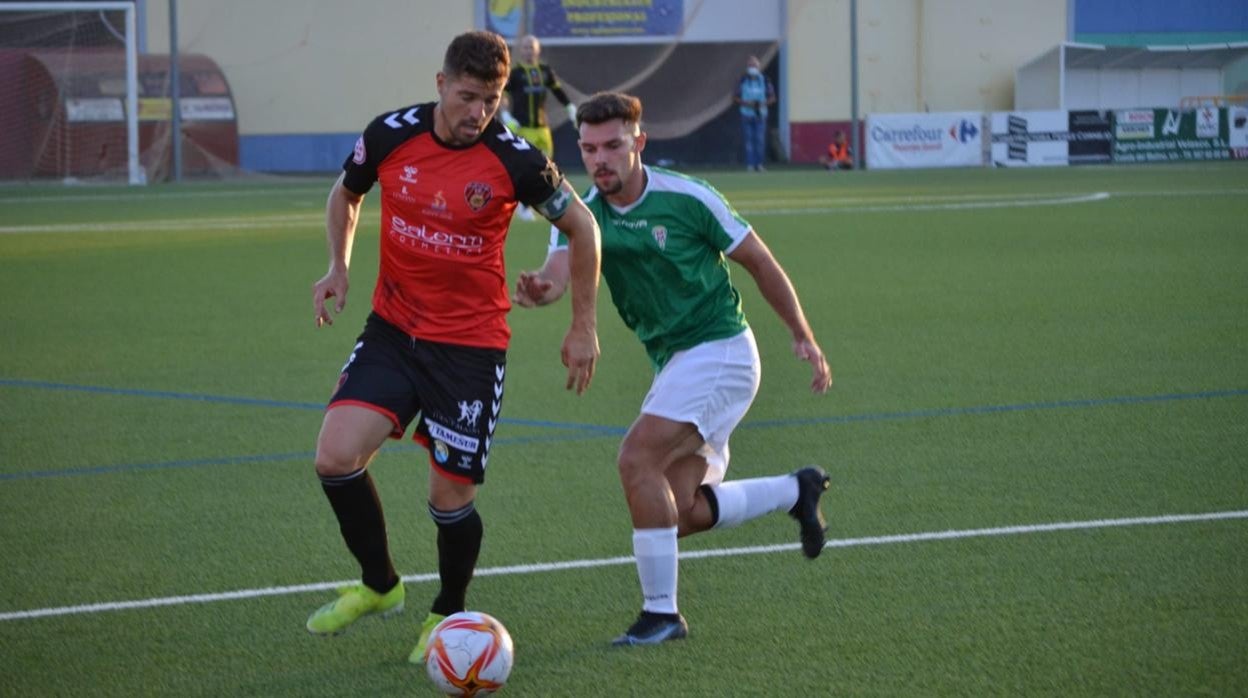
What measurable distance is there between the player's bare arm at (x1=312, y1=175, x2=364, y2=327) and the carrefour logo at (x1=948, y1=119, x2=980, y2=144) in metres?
33.1

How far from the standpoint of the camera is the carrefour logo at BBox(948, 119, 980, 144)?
122 ft

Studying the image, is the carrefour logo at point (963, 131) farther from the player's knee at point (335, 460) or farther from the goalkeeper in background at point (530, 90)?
the player's knee at point (335, 460)

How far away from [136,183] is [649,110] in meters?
15.1

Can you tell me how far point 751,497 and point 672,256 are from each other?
0.87 meters

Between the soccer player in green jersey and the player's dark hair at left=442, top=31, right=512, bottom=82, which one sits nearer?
the player's dark hair at left=442, top=31, right=512, bottom=82

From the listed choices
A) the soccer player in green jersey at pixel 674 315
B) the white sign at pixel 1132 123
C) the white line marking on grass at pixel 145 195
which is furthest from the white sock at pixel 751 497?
the white sign at pixel 1132 123

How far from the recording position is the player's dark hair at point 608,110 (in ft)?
16.9

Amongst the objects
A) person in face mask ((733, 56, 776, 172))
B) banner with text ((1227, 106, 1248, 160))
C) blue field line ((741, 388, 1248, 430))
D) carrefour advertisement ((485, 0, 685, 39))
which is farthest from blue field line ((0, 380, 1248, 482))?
carrefour advertisement ((485, 0, 685, 39))

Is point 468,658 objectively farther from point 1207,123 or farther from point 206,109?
point 1207,123

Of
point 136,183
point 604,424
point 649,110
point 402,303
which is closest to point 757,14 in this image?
point 649,110

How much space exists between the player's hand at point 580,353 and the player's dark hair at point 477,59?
77 centimetres

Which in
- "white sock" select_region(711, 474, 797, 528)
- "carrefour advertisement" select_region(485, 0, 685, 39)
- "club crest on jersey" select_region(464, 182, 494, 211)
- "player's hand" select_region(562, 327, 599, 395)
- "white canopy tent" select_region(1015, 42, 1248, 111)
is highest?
Result: "carrefour advertisement" select_region(485, 0, 685, 39)

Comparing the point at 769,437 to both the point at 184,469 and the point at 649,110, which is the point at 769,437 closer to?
the point at 184,469

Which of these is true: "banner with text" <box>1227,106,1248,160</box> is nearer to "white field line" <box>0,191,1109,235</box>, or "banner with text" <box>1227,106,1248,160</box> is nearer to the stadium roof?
the stadium roof
